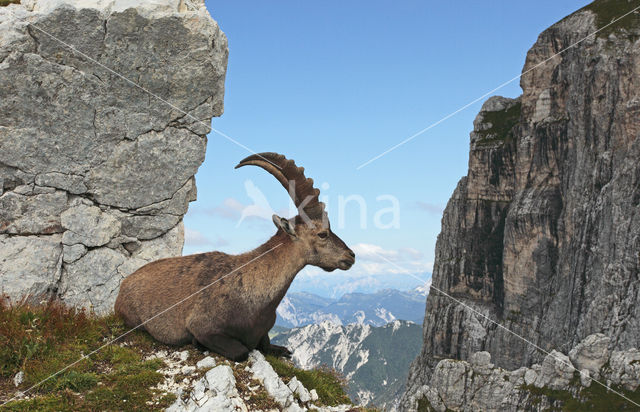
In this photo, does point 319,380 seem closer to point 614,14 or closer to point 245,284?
point 245,284

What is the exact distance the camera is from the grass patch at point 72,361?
352 inches

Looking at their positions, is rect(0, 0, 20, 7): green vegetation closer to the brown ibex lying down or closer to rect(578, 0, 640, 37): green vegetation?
the brown ibex lying down

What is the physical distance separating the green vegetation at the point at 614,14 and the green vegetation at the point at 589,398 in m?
103

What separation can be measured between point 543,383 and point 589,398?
12133mm

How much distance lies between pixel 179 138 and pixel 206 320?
7.98m

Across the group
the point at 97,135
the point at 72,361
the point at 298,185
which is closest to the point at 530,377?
the point at 298,185

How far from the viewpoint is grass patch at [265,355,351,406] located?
11156 millimetres

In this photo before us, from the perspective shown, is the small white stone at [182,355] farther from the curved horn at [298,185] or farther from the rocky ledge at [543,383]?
the rocky ledge at [543,383]

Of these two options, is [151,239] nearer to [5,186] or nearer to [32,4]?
[5,186]

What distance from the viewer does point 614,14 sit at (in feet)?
504

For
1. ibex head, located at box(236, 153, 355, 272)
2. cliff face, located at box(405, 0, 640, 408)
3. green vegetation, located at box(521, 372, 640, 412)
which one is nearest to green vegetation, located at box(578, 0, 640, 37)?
cliff face, located at box(405, 0, 640, 408)

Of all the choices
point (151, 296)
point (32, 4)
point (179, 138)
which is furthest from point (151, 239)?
point (32, 4)

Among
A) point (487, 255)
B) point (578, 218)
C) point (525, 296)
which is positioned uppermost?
point (578, 218)

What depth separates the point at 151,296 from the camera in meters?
12.3
